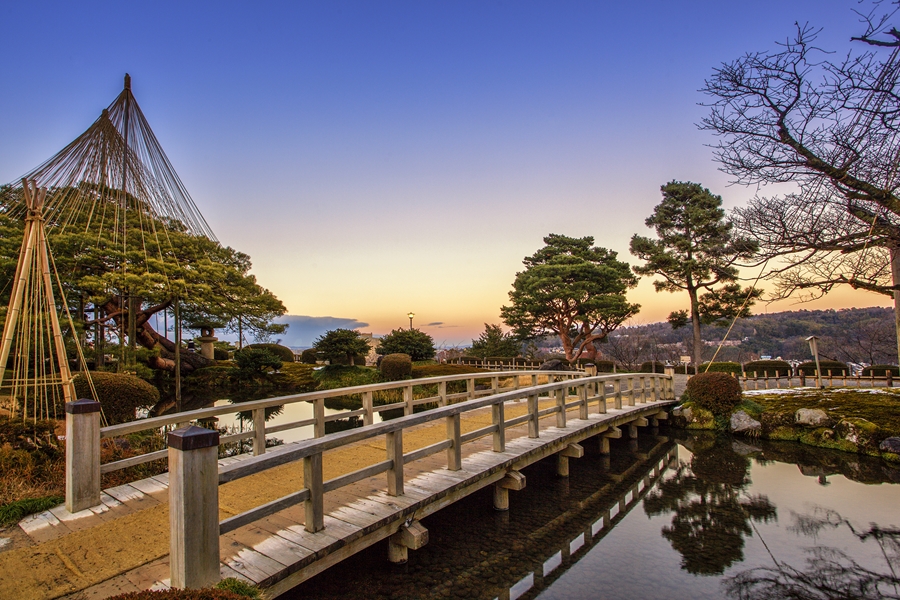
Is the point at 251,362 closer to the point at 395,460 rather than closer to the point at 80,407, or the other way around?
the point at 80,407

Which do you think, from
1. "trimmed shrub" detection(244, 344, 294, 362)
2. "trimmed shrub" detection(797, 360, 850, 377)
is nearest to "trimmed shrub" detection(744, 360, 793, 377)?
"trimmed shrub" detection(797, 360, 850, 377)

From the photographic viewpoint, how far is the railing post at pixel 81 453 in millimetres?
4535

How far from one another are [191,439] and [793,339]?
55775 millimetres

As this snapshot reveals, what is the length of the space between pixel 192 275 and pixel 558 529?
47.2 ft

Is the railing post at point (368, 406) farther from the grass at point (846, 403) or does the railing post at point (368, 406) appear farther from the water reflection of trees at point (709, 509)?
the grass at point (846, 403)

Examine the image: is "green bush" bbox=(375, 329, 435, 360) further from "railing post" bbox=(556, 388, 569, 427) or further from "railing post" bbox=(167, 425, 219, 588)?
"railing post" bbox=(167, 425, 219, 588)

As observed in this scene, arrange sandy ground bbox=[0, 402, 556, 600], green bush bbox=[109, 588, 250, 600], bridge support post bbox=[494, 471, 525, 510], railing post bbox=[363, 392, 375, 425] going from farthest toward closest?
railing post bbox=[363, 392, 375, 425], bridge support post bbox=[494, 471, 525, 510], sandy ground bbox=[0, 402, 556, 600], green bush bbox=[109, 588, 250, 600]

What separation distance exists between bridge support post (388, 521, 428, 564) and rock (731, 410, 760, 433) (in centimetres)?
1123

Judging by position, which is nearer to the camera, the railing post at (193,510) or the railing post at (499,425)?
the railing post at (193,510)

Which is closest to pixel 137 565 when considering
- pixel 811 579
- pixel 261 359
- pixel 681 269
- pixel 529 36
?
pixel 811 579

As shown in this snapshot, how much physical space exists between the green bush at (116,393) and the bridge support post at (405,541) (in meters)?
9.01

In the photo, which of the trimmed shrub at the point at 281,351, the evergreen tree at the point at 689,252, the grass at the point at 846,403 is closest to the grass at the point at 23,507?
the grass at the point at 846,403

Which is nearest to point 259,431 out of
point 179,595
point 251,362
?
point 179,595

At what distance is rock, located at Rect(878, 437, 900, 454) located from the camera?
958 cm
